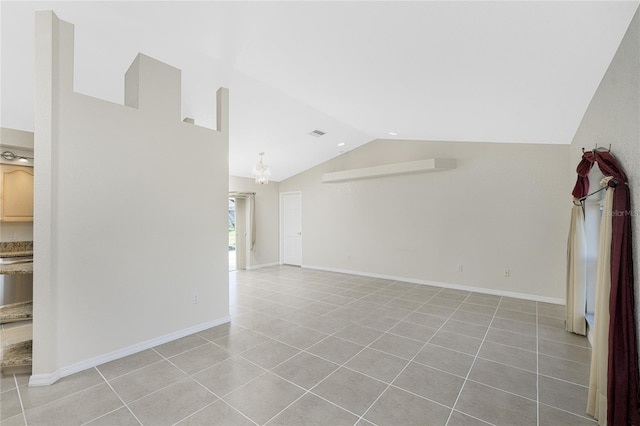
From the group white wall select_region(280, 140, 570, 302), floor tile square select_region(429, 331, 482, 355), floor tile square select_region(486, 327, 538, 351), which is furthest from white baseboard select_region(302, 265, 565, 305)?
floor tile square select_region(429, 331, 482, 355)

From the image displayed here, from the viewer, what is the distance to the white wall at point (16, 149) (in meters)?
4.03

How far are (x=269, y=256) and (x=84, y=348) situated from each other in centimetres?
581

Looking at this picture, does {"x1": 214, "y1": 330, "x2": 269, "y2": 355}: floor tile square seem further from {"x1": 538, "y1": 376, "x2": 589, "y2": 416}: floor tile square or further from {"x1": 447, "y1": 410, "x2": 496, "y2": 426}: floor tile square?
{"x1": 538, "y1": 376, "x2": 589, "y2": 416}: floor tile square

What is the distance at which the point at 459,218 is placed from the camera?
17.9 feet

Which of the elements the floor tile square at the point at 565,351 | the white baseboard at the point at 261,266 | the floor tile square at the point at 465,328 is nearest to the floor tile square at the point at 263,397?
→ the floor tile square at the point at 465,328

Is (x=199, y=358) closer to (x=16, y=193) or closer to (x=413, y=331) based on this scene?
(x=413, y=331)

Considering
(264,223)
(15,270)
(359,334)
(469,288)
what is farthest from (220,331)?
(264,223)

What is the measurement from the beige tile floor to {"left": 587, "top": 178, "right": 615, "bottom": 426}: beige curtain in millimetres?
144

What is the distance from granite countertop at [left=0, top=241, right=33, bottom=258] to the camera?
3904 millimetres

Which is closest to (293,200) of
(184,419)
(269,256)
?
(269,256)

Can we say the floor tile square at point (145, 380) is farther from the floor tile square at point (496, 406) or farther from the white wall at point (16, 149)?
the white wall at point (16, 149)

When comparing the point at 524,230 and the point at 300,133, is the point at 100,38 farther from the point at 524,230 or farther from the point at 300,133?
the point at 524,230

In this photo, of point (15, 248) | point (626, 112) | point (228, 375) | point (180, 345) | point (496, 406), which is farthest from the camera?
point (15, 248)

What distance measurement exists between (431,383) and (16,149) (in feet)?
20.7
